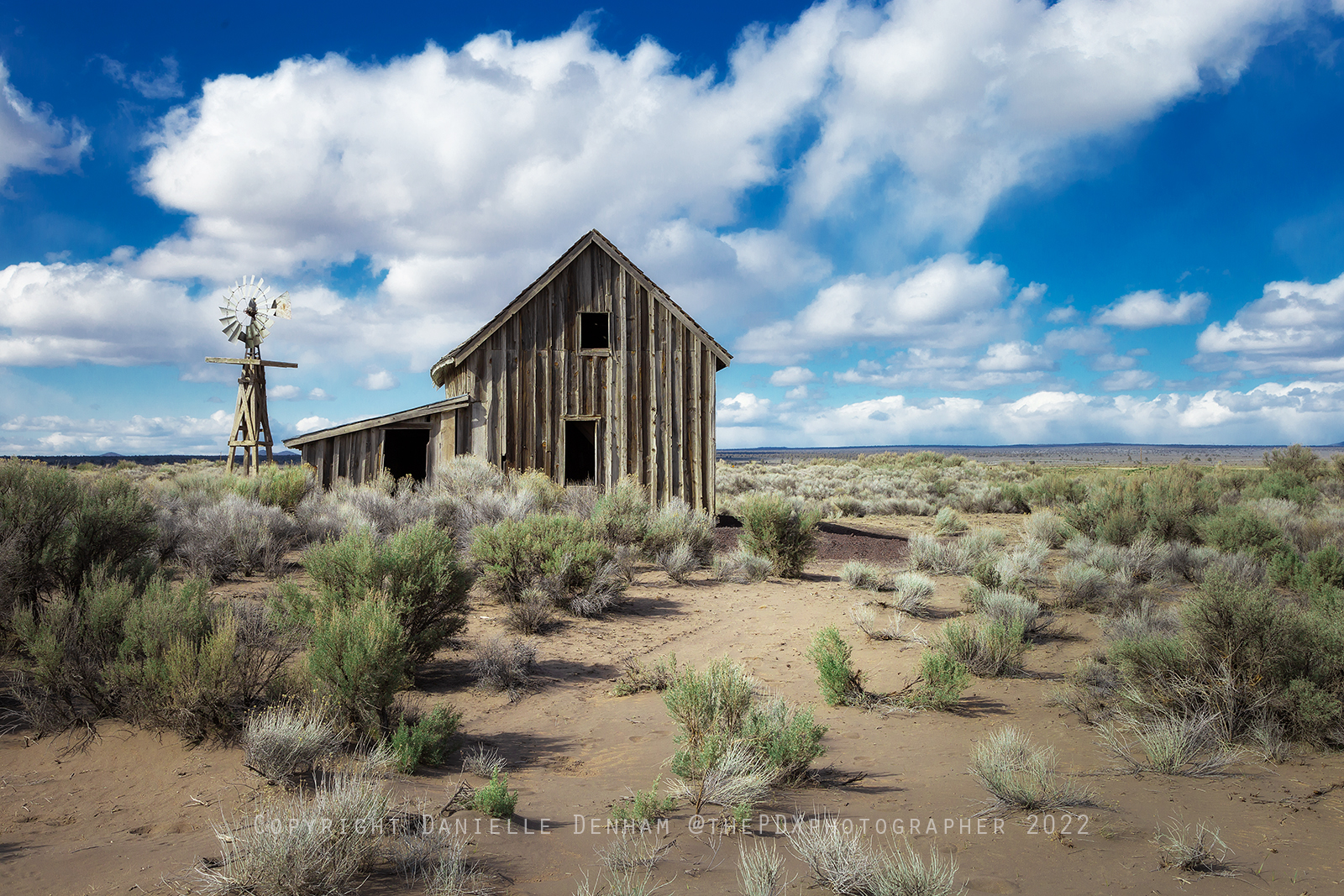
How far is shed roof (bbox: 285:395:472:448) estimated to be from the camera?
14562 mm

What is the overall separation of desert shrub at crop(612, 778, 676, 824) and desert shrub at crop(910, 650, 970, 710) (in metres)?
2.90

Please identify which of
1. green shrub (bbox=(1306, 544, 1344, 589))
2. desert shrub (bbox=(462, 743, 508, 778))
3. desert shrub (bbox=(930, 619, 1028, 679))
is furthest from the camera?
green shrub (bbox=(1306, 544, 1344, 589))

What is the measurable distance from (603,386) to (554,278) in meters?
2.44

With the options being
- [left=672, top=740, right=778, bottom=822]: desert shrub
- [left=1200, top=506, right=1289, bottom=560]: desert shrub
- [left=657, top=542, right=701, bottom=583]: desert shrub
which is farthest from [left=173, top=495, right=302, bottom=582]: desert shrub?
[left=1200, top=506, right=1289, bottom=560]: desert shrub

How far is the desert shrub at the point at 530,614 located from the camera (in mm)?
7953

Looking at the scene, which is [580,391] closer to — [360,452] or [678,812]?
[360,452]

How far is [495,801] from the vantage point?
394cm

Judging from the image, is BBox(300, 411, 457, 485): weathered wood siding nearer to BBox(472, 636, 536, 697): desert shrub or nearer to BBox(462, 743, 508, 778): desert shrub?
BBox(472, 636, 536, 697): desert shrub

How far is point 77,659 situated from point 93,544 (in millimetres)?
2141

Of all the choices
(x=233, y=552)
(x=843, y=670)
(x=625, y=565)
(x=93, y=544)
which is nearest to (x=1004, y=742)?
(x=843, y=670)

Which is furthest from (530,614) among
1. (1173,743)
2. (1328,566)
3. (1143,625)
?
(1328,566)

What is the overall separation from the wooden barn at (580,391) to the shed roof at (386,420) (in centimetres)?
3

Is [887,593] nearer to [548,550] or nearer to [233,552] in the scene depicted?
[548,550]

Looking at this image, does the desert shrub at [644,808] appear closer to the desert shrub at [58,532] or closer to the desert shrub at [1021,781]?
the desert shrub at [1021,781]
